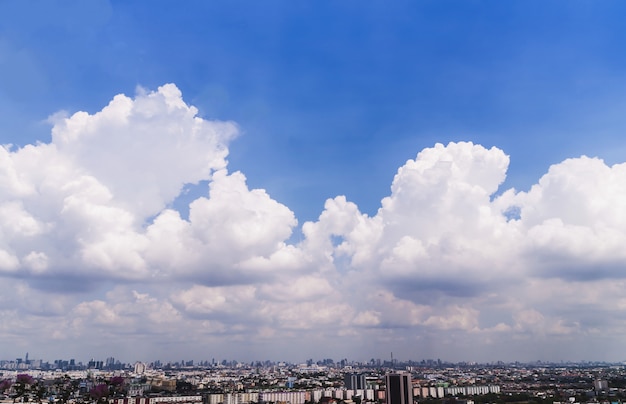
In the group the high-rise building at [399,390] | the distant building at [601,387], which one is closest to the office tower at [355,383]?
the distant building at [601,387]

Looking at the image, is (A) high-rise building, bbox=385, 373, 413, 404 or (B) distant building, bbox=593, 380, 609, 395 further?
(B) distant building, bbox=593, 380, 609, 395

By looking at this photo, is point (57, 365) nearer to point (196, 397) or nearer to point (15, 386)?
point (196, 397)

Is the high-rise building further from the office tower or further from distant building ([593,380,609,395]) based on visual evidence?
the office tower

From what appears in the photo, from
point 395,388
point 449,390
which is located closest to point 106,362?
point 449,390

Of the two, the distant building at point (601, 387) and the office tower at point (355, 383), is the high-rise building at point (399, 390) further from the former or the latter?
the office tower at point (355, 383)

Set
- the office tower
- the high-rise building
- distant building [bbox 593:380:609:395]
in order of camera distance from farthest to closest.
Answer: the office tower < distant building [bbox 593:380:609:395] < the high-rise building

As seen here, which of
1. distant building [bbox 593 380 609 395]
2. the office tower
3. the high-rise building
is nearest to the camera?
the high-rise building

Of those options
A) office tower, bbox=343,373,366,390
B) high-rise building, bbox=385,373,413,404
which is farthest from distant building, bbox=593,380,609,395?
high-rise building, bbox=385,373,413,404

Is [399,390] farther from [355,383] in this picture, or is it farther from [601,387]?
[601,387]

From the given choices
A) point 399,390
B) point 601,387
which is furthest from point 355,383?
point 399,390
